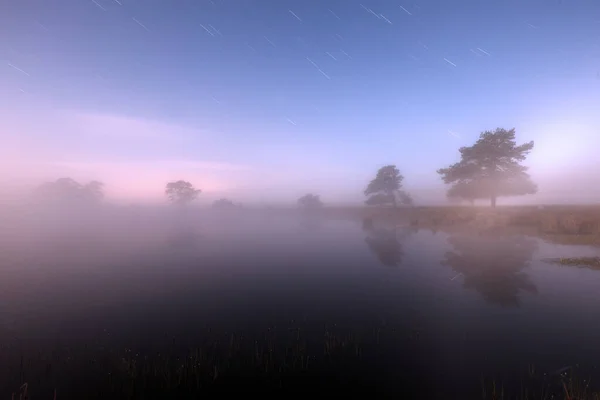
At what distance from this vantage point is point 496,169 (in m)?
53.7

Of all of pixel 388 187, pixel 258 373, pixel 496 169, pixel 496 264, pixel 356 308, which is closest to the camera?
pixel 258 373

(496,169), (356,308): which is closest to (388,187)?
(496,169)

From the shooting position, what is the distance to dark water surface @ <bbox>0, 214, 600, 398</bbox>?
33.1 ft

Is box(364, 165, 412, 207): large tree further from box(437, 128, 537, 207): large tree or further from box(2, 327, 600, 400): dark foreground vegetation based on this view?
box(2, 327, 600, 400): dark foreground vegetation

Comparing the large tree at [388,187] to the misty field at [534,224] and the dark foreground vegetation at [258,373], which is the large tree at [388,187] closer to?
the misty field at [534,224]

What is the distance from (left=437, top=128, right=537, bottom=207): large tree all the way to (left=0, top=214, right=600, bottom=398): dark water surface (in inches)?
1160

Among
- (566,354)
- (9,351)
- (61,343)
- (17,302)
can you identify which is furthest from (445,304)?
(17,302)

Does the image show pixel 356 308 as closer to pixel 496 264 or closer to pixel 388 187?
pixel 496 264

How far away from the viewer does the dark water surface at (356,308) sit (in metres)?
10.1

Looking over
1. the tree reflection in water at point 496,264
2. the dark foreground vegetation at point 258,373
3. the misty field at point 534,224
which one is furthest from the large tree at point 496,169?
the dark foreground vegetation at point 258,373

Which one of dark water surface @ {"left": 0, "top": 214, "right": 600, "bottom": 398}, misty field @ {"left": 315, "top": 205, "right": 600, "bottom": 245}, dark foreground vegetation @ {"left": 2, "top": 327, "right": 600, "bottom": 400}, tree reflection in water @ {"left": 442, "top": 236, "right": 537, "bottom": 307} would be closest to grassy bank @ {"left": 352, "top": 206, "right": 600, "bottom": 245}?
misty field @ {"left": 315, "top": 205, "right": 600, "bottom": 245}

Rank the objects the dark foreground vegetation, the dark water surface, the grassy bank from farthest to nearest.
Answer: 1. the grassy bank
2. the dark water surface
3. the dark foreground vegetation

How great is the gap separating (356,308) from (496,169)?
5643 cm

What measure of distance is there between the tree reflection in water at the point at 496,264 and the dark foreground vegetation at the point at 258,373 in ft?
27.9
